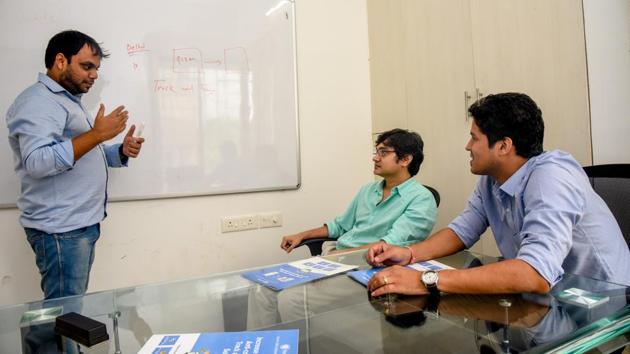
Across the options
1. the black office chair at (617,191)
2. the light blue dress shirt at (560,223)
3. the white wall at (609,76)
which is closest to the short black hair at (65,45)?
the light blue dress shirt at (560,223)

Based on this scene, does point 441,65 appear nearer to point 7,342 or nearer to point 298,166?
point 298,166

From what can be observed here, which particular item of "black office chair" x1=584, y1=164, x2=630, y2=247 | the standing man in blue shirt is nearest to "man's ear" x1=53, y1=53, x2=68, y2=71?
the standing man in blue shirt

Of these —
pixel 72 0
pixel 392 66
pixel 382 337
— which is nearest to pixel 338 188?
pixel 392 66

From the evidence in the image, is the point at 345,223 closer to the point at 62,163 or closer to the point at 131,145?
the point at 131,145

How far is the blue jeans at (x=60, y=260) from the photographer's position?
153cm

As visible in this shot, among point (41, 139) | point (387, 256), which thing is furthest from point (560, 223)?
point (41, 139)

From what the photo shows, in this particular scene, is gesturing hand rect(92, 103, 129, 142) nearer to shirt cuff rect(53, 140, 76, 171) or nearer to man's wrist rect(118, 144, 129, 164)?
shirt cuff rect(53, 140, 76, 171)

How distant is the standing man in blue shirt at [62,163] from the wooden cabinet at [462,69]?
1.63 meters

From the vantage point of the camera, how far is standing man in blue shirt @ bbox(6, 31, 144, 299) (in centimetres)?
143

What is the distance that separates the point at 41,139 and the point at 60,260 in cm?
47

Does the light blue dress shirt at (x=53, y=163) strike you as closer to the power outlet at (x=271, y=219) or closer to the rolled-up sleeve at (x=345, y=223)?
the power outlet at (x=271, y=219)

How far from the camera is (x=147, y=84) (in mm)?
2156

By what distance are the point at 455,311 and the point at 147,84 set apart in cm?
193

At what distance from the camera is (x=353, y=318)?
0.87 metres
